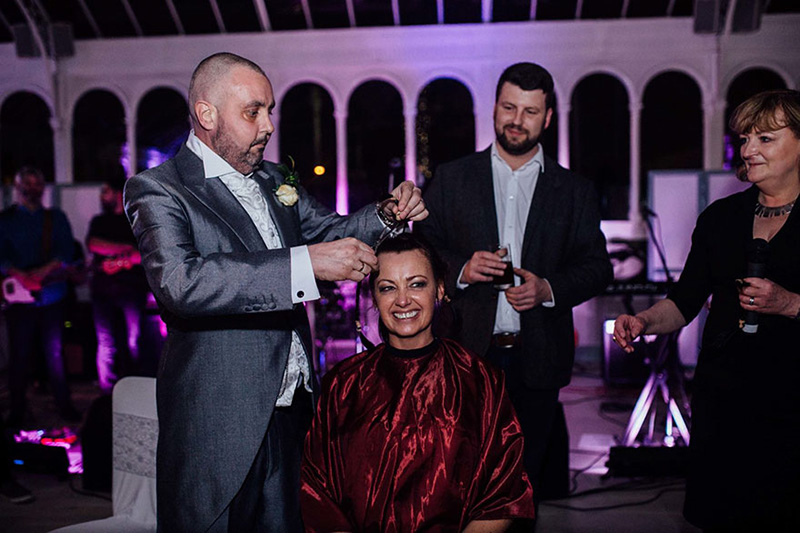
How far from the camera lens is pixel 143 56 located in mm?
7930

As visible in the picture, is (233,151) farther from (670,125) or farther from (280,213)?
(670,125)

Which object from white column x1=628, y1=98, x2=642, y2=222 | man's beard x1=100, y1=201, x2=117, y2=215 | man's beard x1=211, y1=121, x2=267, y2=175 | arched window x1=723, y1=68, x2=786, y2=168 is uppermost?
arched window x1=723, y1=68, x2=786, y2=168

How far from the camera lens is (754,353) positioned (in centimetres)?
208

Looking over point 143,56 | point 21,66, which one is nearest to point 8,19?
point 21,66

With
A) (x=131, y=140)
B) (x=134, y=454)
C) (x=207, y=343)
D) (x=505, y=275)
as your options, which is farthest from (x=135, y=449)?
(x=131, y=140)

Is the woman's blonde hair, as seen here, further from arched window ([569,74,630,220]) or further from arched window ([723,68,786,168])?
arched window ([723,68,786,168])

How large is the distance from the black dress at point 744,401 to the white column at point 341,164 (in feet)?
19.1

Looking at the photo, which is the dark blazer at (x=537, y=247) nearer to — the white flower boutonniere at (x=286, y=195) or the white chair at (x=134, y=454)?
the white flower boutonniere at (x=286, y=195)

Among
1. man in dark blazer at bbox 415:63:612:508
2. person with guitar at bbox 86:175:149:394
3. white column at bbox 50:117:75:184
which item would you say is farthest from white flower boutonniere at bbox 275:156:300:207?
white column at bbox 50:117:75:184

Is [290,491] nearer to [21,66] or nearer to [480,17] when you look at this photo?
[480,17]

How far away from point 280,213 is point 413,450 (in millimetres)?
787

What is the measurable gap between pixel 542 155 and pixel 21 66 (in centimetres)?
730

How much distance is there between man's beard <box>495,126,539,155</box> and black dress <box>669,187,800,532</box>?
72 centimetres

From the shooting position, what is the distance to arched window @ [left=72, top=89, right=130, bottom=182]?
26.6 ft
